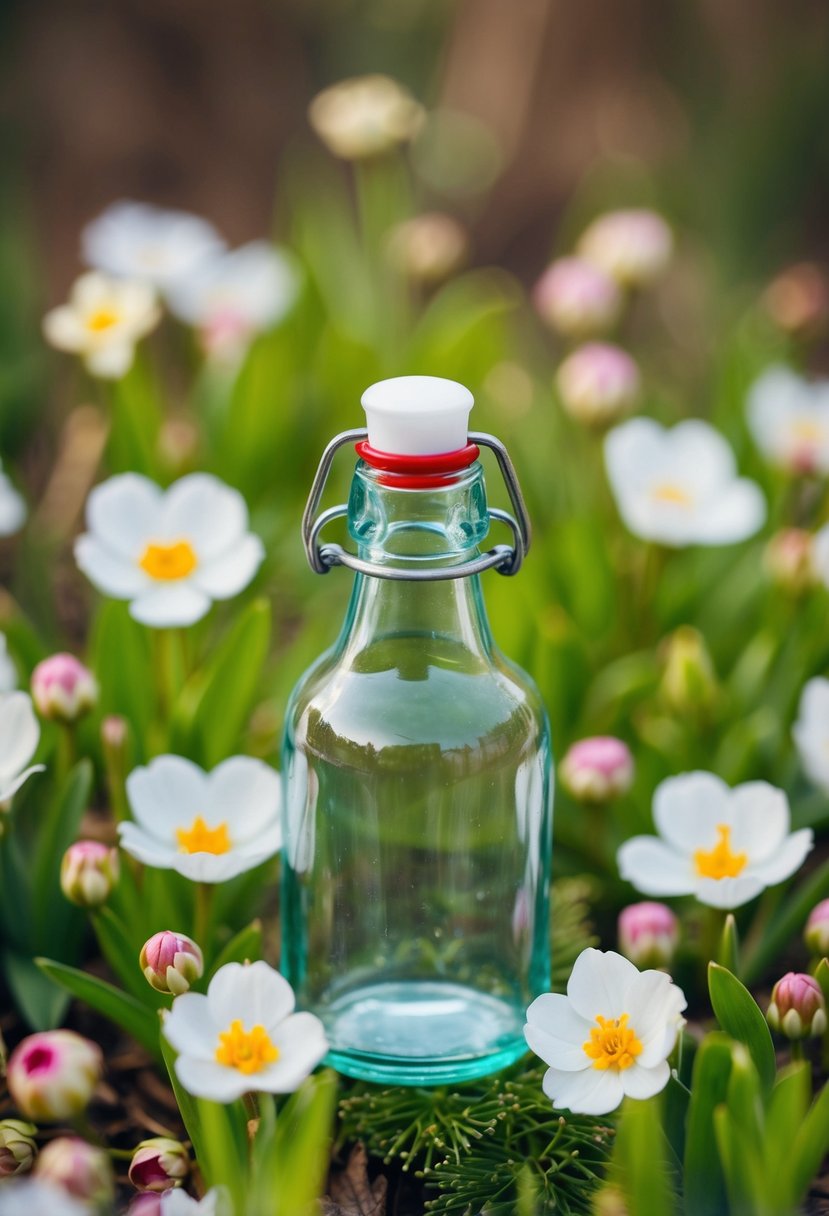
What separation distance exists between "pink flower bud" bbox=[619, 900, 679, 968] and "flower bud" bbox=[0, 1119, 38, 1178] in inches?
18.6

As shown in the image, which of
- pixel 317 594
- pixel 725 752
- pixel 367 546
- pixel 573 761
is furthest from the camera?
pixel 317 594

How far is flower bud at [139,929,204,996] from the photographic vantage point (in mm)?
969

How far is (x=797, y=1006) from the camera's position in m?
0.99

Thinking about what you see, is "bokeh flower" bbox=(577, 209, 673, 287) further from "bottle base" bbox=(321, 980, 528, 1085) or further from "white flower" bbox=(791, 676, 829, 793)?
"bottle base" bbox=(321, 980, 528, 1085)

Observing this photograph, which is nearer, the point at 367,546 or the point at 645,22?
the point at 367,546

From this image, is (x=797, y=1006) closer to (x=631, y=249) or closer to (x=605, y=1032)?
(x=605, y=1032)

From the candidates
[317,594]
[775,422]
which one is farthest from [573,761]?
[775,422]

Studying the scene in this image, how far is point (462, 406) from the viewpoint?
936 millimetres

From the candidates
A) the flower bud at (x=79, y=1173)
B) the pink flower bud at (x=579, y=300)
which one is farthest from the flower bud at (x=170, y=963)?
the pink flower bud at (x=579, y=300)

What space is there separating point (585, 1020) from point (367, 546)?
37cm

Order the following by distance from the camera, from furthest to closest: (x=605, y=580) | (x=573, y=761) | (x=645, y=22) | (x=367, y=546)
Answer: (x=645, y=22)
(x=605, y=580)
(x=573, y=761)
(x=367, y=546)

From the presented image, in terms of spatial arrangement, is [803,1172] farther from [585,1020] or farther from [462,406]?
[462,406]

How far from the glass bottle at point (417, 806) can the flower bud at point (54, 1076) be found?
27 cm

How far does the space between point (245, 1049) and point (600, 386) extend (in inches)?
38.7
